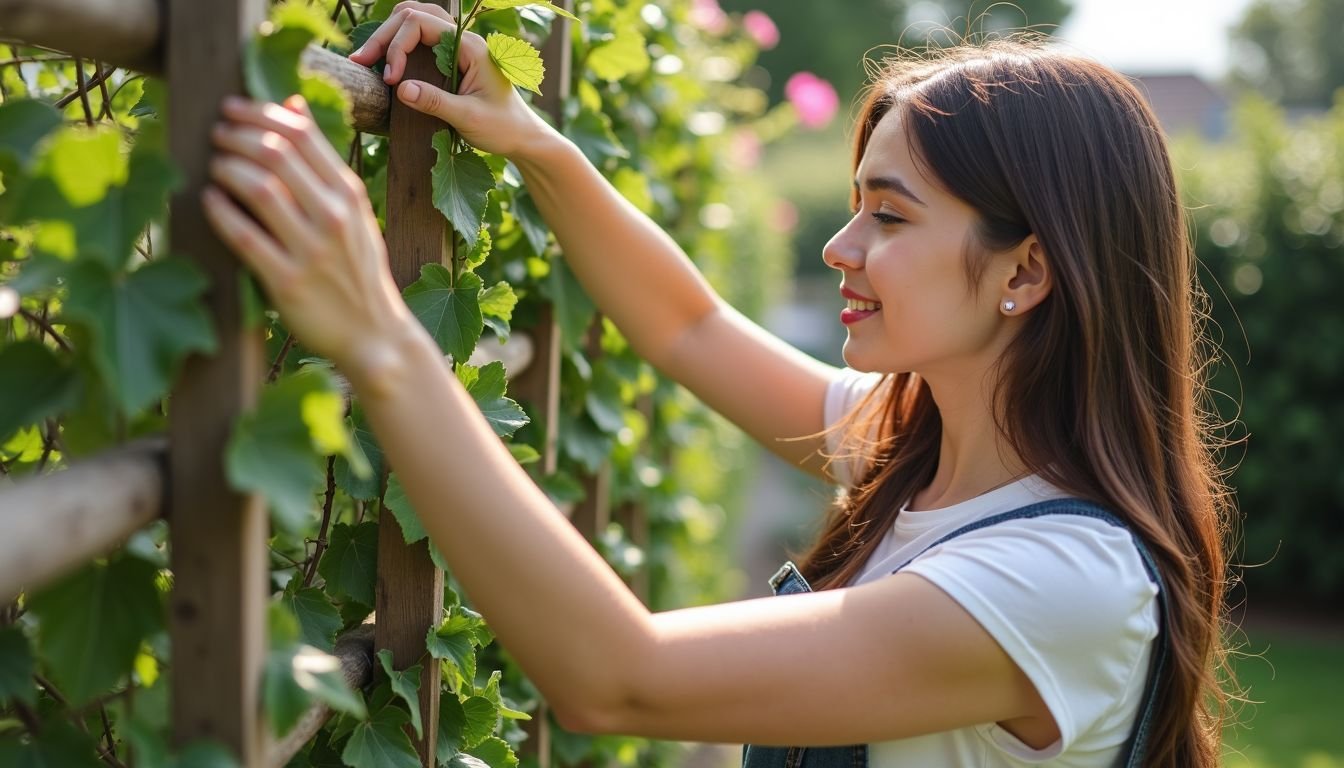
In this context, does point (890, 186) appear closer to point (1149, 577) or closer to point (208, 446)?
point (1149, 577)

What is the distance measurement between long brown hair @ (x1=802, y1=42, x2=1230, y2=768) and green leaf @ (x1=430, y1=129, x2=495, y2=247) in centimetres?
61

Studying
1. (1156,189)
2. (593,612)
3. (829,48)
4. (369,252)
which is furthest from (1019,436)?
(829,48)

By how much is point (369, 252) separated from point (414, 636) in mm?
614

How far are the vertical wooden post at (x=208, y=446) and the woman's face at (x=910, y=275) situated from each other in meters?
0.93

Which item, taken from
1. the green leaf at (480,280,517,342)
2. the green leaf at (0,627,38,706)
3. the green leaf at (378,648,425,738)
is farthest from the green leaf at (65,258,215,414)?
the green leaf at (480,280,517,342)

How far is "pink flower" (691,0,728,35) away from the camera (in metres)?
3.76

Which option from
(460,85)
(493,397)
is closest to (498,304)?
(493,397)

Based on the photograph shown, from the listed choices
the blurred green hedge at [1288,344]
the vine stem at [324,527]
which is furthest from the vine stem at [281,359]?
the blurred green hedge at [1288,344]

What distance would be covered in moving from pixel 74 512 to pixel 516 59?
2.74ft

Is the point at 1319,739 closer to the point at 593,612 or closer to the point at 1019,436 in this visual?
the point at 1019,436

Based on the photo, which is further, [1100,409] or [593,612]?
[1100,409]

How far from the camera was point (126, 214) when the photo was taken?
0.82 m

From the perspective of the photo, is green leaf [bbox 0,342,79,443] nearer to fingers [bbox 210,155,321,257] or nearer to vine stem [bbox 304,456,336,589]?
fingers [bbox 210,155,321,257]

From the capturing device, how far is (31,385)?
0.83m
